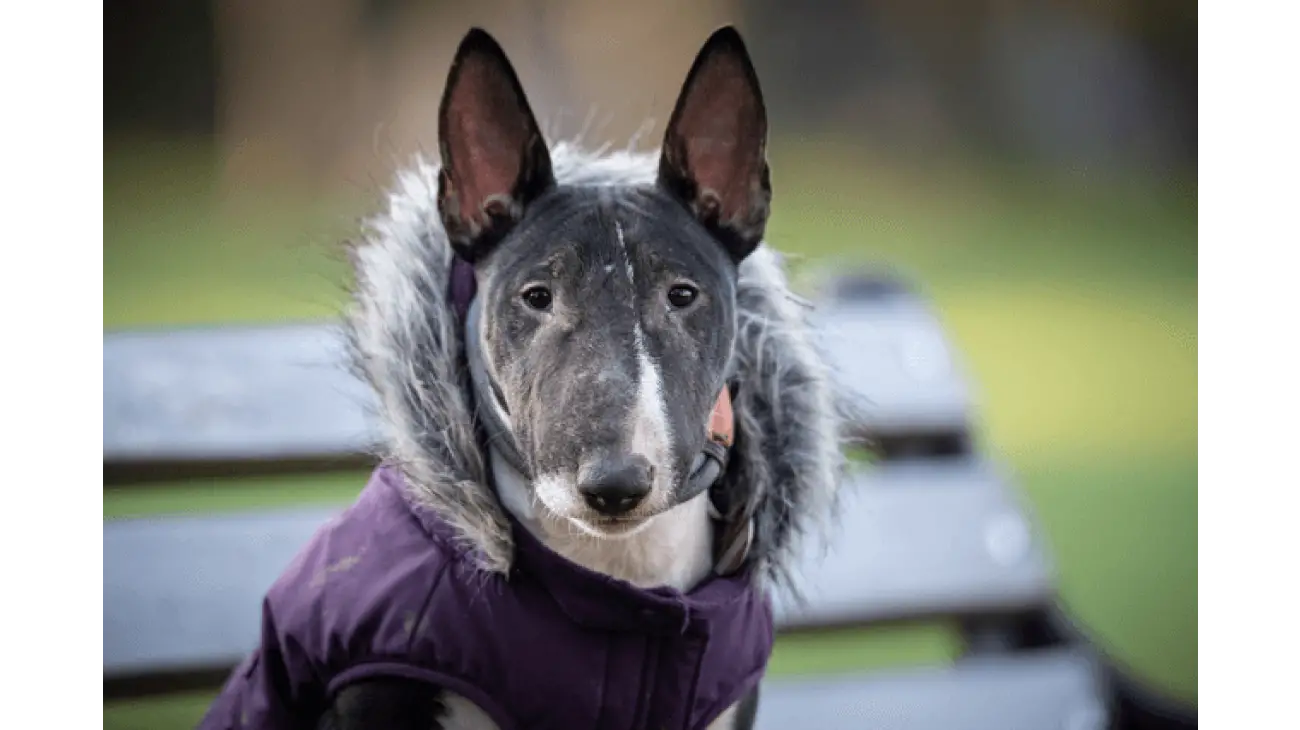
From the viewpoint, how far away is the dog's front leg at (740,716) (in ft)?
4.15

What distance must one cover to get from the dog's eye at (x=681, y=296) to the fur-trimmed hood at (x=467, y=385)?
0.14 metres

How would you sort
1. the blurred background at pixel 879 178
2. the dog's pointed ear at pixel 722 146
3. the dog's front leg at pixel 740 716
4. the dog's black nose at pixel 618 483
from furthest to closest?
the blurred background at pixel 879 178
the dog's front leg at pixel 740 716
the dog's pointed ear at pixel 722 146
the dog's black nose at pixel 618 483

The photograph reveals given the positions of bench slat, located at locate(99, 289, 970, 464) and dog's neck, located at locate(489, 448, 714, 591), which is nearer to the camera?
dog's neck, located at locate(489, 448, 714, 591)

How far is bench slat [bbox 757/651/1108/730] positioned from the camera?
180 centimetres

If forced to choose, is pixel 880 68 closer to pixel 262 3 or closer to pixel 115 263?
pixel 262 3

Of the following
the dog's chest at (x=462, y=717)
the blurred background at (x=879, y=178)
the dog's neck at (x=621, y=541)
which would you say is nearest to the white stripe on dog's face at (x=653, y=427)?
the dog's neck at (x=621, y=541)

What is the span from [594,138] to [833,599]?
24.7 inches

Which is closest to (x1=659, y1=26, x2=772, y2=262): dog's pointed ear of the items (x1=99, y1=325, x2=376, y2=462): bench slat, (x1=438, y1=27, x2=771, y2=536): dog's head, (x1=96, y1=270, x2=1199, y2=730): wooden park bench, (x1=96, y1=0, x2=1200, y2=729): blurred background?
(x1=438, y1=27, x2=771, y2=536): dog's head

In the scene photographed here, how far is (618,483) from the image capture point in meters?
1.03

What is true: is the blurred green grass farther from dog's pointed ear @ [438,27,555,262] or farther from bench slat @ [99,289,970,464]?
dog's pointed ear @ [438,27,555,262]

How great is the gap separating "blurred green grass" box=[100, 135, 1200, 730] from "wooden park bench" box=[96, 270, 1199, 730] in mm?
78

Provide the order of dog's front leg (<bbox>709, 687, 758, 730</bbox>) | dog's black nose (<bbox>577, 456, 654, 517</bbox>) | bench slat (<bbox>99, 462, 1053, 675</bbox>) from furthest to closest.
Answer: bench slat (<bbox>99, 462, 1053, 675</bbox>) → dog's front leg (<bbox>709, 687, 758, 730</bbox>) → dog's black nose (<bbox>577, 456, 654, 517</bbox>)

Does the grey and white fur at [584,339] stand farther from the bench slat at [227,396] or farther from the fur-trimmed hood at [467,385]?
the bench slat at [227,396]
